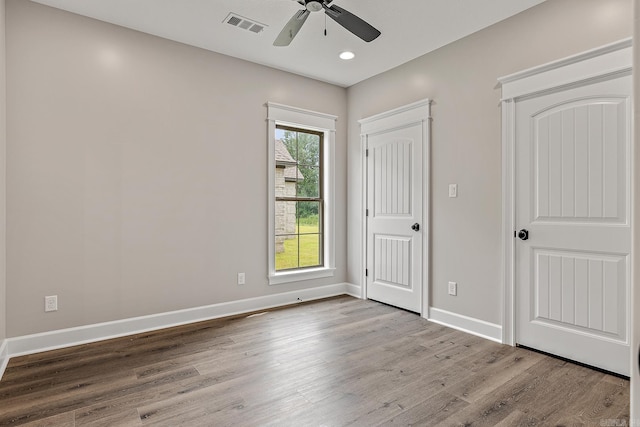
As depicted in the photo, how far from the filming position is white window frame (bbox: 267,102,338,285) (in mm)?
4047

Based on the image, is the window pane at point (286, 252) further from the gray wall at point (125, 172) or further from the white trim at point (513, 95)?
the white trim at point (513, 95)

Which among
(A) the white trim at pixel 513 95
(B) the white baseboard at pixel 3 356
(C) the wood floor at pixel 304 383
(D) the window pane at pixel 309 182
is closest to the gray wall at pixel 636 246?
(C) the wood floor at pixel 304 383

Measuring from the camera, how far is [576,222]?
2.63 meters

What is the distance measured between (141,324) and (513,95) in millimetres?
3804

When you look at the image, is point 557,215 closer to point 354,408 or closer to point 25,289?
point 354,408

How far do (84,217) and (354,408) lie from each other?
263 cm

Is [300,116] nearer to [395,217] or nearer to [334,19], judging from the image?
[395,217]

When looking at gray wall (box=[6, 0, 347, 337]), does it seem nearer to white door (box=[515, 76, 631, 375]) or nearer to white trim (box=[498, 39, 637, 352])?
white trim (box=[498, 39, 637, 352])

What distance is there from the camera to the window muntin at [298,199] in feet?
14.1

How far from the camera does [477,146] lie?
10.7 ft

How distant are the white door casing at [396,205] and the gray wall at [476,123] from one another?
0.16m

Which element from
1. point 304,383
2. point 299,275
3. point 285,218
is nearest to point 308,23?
point 285,218

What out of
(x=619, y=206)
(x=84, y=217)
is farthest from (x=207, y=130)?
(x=619, y=206)

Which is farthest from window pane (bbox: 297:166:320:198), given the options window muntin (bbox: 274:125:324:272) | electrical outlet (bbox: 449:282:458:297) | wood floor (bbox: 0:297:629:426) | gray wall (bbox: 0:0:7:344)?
gray wall (bbox: 0:0:7:344)
